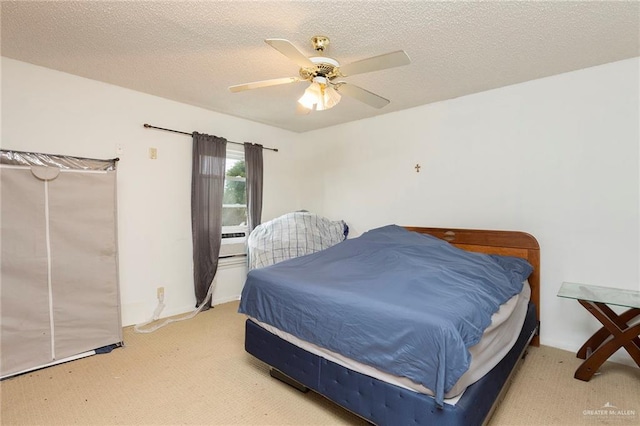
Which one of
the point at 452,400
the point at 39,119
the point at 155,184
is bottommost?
the point at 452,400

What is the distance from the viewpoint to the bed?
1.43 m

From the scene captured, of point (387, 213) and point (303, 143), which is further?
point (303, 143)

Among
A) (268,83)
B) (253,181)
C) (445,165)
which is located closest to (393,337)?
(268,83)

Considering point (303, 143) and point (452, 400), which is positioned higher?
point (303, 143)

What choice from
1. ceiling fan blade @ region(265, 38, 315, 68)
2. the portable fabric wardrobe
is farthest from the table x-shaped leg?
the portable fabric wardrobe

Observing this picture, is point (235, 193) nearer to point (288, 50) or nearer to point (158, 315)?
point (158, 315)

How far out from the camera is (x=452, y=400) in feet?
4.63

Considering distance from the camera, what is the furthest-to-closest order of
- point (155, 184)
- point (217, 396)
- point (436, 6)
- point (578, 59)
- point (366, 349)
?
1. point (155, 184)
2. point (578, 59)
3. point (217, 396)
4. point (436, 6)
5. point (366, 349)

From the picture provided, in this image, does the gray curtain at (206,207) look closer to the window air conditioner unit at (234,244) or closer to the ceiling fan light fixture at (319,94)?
the window air conditioner unit at (234,244)

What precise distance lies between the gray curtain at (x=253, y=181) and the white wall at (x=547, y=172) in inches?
64.4

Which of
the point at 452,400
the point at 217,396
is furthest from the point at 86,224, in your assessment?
the point at 452,400

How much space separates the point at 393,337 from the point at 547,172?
2.25 m

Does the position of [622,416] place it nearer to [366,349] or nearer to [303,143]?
[366,349]

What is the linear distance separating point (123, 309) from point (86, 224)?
979mm
